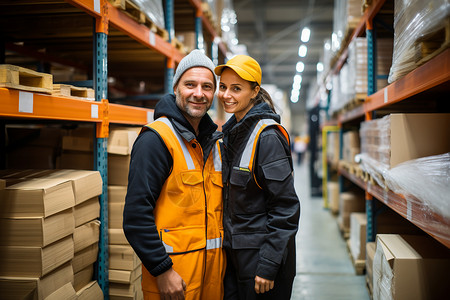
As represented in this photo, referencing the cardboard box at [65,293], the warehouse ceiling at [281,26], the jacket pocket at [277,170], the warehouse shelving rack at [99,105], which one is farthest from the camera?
the warehouse ceiling at [281,26]

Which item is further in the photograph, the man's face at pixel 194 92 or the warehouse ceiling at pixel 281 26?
the warehouse ceiling at pixel 281 26

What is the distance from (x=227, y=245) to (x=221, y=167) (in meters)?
0.48

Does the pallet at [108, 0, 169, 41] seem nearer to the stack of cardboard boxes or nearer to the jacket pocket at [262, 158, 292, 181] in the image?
the stack of cardboard boxes

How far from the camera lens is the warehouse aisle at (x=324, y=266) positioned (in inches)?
147

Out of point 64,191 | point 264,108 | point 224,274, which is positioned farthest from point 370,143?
point 64,191

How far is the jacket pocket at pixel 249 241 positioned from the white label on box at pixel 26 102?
143 centimetres

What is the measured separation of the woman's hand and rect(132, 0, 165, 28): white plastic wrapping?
2713 millimetres

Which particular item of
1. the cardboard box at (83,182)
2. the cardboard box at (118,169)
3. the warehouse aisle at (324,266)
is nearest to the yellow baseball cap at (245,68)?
the cardboard box at (83,182)

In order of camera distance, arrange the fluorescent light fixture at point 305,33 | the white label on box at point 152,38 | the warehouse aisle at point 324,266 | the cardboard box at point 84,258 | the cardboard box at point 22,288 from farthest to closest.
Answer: the fluorescent light fixture at point 305,33 → the warehouse aisle at point 324,266 → the white label on box at point 152,38 → the cardboard box at point 84,258 → the cardboard box at point 22,288

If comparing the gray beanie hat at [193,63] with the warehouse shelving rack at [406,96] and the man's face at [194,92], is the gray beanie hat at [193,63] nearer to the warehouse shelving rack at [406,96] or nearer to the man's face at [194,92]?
the man's face at [194,92]

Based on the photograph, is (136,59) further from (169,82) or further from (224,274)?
(224,274)

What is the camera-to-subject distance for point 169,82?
4141 millimetres

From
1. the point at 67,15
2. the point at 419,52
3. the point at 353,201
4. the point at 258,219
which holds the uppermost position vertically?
the point at 67,15

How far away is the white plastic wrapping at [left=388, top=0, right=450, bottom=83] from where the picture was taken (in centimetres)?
179
